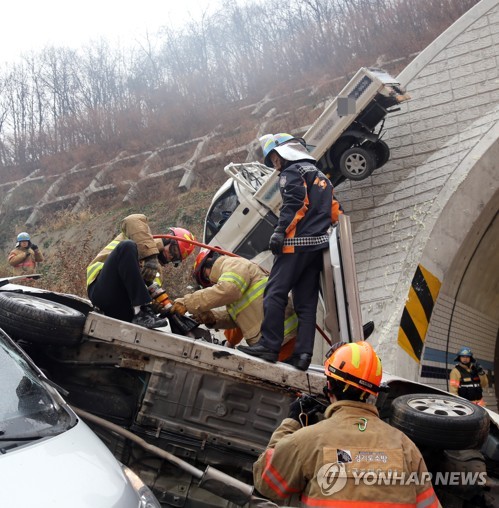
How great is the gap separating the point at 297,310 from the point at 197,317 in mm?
774

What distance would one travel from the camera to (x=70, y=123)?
29.3 m

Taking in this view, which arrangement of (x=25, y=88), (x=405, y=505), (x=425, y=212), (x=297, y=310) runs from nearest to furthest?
(x=405, y=505) → (x=297, y=310) → (x=425, y=212) → (x=25, y=88)

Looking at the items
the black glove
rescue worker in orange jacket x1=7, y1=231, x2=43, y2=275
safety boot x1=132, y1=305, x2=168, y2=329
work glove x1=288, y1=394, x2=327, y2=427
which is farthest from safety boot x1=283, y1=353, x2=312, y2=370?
rescue worker in orange jacket x1=7, y1=231, x2=43, y2=275

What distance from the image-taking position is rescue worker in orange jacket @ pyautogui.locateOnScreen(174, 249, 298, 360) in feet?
17.3

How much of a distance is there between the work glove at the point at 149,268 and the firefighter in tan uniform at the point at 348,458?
2.47m

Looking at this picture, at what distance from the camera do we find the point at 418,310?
8469 mm

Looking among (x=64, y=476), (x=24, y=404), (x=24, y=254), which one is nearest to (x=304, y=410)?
(x=64, y=476)

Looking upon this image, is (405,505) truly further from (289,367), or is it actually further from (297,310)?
(297,310)

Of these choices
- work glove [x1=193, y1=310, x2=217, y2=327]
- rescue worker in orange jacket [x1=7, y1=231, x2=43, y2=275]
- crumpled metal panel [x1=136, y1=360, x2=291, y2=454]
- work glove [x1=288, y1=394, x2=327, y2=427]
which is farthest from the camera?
rescue worker in orange jacket [x1=7, y1=231, x2=43, y2=275]

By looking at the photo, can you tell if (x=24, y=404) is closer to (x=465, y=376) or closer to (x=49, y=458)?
(x=49, y=458)

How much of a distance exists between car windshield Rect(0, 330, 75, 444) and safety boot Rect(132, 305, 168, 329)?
108 centimetres

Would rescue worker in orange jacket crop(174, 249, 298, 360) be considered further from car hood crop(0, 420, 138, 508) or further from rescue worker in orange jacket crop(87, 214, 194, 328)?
car hood crop(0, 420, 138, 508)

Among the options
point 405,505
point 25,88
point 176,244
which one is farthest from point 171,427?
point 25,88

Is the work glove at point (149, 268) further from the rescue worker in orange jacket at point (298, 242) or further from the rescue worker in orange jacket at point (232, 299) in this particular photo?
the rescue worker in orange jacket at point (298, 242)
